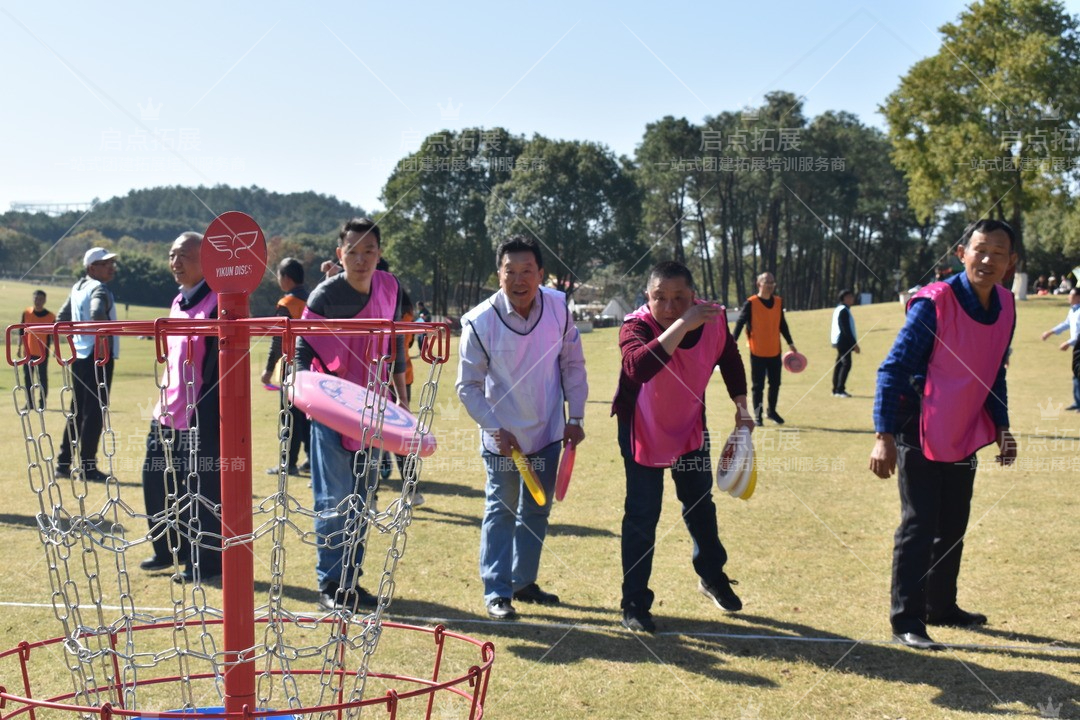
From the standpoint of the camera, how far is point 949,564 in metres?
5.21

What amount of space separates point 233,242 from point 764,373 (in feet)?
39.3

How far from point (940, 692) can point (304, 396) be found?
3040 millimetres

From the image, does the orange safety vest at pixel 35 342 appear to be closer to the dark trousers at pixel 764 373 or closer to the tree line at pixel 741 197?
the dark trousers at pixel 764 373

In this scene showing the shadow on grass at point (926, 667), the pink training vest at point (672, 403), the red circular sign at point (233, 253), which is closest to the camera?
the red circular sign at point (233, 253)

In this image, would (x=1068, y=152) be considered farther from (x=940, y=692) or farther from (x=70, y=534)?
(x=70, y=534)

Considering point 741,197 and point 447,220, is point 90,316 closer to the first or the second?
point 447,220

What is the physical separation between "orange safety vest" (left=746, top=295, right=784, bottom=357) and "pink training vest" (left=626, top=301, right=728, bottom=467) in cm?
798

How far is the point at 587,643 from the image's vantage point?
493cm

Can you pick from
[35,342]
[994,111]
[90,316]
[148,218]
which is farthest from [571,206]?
[35,342]

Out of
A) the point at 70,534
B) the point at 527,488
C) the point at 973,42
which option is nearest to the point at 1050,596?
the point at 527,488

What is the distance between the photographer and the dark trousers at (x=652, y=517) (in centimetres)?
515

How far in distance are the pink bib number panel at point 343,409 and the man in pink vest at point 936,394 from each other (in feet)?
7.82

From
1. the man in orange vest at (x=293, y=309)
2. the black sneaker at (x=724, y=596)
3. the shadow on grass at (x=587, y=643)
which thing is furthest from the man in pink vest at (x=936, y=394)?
the man in orange vest at (x=293, y=309)

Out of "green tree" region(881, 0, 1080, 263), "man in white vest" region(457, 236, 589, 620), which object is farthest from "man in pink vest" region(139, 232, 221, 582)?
"green tree" region(881, 0, 1080, 263)
